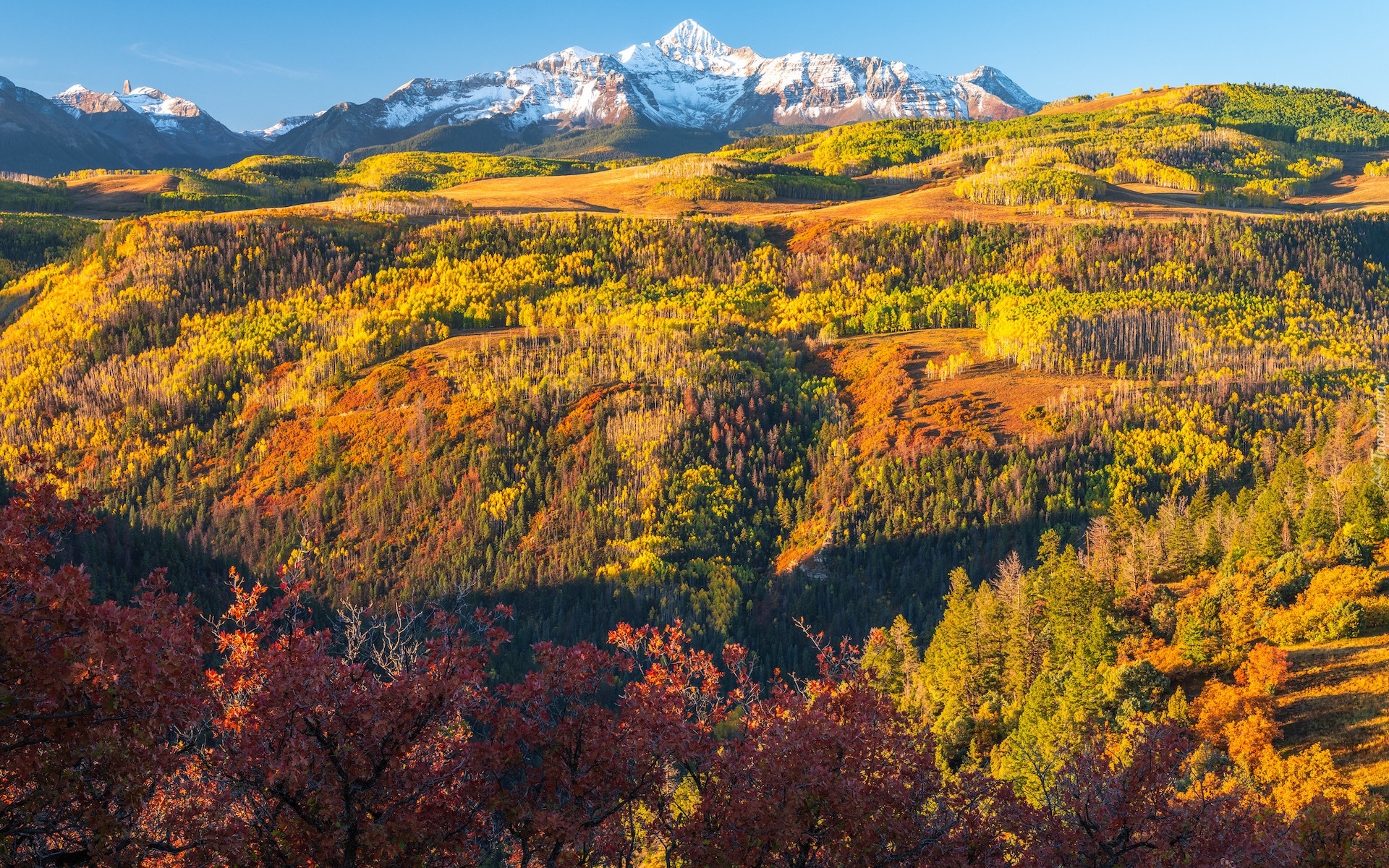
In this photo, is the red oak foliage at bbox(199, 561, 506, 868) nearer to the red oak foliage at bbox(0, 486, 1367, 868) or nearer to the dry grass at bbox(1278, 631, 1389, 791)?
the red oak foliage at bbox(0, 486, 1367, 868)

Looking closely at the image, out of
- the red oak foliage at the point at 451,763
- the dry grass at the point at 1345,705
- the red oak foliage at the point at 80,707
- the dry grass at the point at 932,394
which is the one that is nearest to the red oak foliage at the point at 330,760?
the red oak foliage at the point at 451,763

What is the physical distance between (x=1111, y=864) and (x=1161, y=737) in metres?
3.25

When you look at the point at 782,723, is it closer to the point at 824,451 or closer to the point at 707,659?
the point at 707,659

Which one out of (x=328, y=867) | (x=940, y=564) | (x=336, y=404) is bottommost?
(x=940, y=564)

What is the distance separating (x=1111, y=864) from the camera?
21.0 meters

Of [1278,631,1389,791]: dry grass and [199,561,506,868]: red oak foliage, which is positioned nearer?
[199,561,506,868]: red oak foliage

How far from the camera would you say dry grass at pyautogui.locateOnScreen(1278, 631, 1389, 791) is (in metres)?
48.1

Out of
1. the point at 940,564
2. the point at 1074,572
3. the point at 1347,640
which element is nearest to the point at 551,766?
the point at 1347,640

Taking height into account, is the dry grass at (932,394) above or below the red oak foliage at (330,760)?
below

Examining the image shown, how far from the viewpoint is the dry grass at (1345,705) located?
48.1 meters


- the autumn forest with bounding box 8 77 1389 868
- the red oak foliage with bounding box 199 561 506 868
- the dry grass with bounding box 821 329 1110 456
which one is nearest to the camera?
the red oak foliage with bounding box 199 561 506 868

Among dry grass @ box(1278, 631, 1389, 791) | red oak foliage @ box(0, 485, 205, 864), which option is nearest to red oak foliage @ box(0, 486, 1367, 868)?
red oak foliage @ box(0, 485, 205, 864)

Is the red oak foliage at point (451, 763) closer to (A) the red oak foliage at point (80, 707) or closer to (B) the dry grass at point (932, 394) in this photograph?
(A) the red oak foliage at point (80, 707)

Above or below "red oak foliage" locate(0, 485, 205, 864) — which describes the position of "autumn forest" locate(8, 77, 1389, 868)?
below
